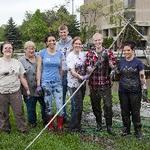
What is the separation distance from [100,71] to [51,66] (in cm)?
91

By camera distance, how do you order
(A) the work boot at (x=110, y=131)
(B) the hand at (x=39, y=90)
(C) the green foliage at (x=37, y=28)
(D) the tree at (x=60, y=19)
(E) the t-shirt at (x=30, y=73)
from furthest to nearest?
(C) the green foliage at (x=37, y=28) → (D) the tree at (x=60, y=19) → (E) the t-shirt at (x=30, y=73) → (B) the hand at (x=39, y=90) → (A) the work boot at (x=110, y=131)

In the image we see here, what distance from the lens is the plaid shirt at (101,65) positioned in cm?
887

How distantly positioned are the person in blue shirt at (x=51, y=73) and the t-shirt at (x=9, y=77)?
0.49 metres

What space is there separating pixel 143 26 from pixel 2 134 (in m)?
61.7

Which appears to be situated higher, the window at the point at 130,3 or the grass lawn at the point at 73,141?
the window at the point at 130,3

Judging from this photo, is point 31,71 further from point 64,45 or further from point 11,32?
point 11,32

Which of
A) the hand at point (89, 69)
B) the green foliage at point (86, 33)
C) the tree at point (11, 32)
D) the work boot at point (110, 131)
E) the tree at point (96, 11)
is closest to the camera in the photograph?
the hand at point (89, 69)

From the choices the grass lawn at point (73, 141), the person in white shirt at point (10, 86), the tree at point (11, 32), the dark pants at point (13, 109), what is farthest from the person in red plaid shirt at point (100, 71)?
the tree at point (11, 32)

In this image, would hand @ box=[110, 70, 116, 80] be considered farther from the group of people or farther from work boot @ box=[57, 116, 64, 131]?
work boot @ box=[57, 116, 64, 131]

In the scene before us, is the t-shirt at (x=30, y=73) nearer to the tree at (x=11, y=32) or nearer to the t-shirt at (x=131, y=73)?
the t-shirt at (x=131, y=73)

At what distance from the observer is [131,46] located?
28.6 ft

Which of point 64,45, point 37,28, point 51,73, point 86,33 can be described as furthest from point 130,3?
point 51,73

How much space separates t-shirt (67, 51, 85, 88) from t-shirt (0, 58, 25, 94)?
0.96 meters

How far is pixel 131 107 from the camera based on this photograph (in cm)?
892
